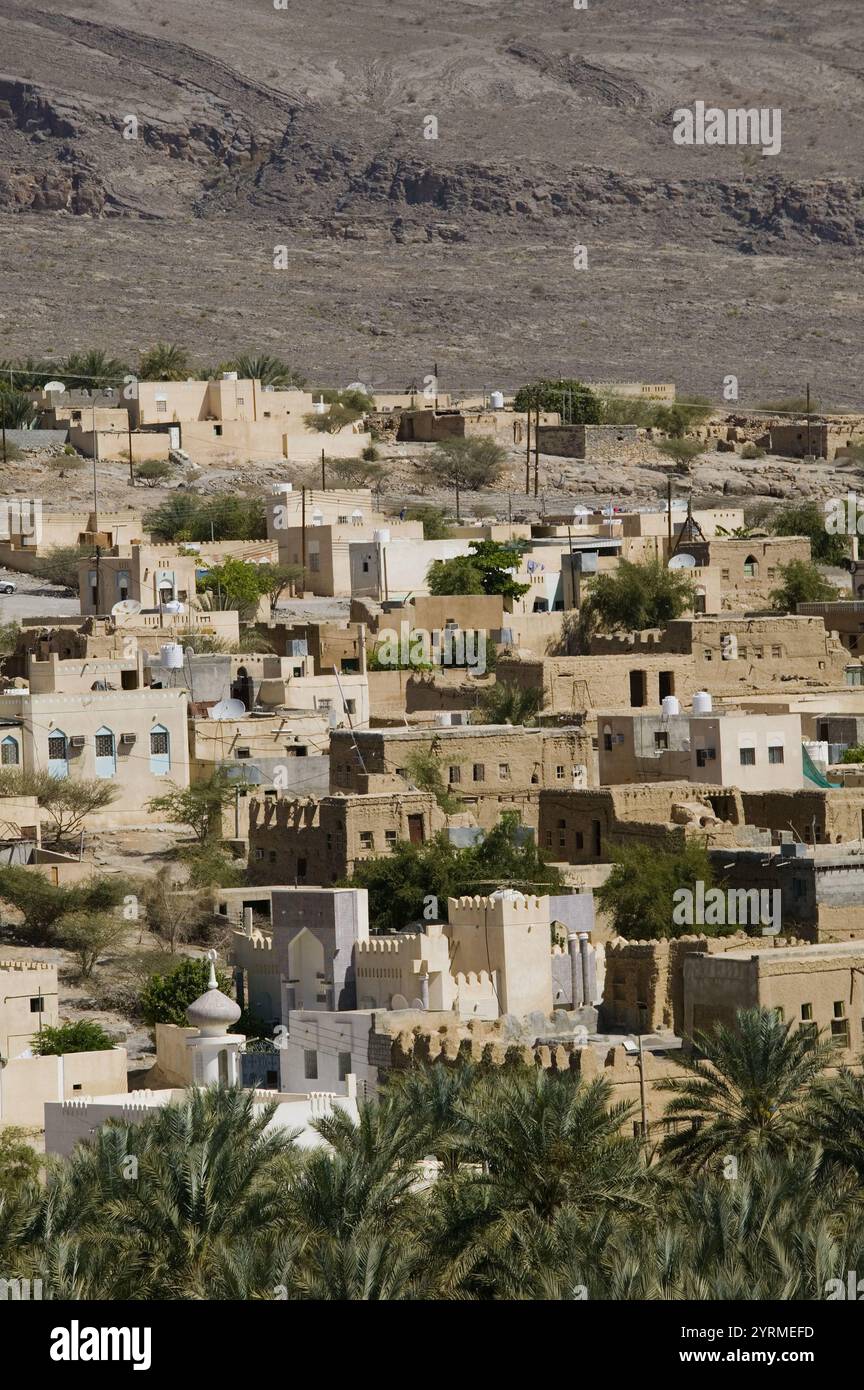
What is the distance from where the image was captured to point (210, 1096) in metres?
24.0

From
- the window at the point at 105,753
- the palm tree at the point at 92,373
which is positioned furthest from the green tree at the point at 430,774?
the palm tree at the point at 92,373

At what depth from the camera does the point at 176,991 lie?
31.4 m

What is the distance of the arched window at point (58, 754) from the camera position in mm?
41750

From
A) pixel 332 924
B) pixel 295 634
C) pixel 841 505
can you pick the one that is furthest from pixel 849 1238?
pixel 841 505

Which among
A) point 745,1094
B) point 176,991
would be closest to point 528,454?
point 176,991

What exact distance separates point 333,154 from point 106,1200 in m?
141

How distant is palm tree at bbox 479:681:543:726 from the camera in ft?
142

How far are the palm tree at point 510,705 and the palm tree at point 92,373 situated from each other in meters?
38.0

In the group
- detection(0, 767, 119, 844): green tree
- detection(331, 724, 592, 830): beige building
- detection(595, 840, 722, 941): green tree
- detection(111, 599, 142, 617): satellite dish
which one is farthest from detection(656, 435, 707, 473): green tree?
detection(595, 840, 722, 941): green tree

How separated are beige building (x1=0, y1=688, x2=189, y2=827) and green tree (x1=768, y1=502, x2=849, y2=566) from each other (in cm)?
2142

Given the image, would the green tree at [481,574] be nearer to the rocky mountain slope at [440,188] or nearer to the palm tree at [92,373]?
the palm tree at [92,373]

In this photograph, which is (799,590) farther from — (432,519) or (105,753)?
(105,753)

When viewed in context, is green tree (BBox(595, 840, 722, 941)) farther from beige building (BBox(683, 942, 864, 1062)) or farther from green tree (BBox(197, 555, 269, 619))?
green tree (BBox(197, 555, 269, 619))
